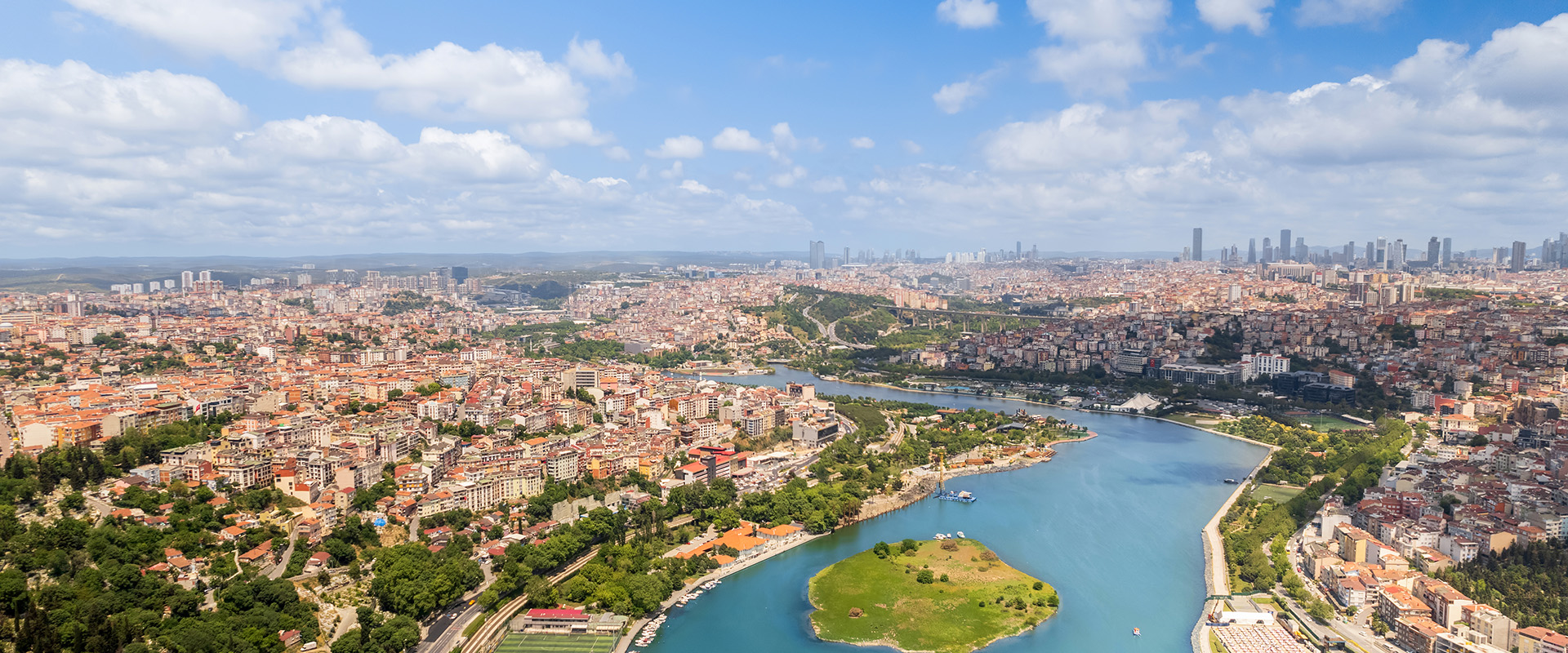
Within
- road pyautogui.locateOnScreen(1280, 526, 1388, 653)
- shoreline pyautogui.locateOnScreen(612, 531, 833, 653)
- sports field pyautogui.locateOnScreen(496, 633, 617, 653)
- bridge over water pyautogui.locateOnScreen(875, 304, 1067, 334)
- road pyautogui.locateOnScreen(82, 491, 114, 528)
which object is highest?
road pyautogui.locateOnScreen(82, 491, 114, 528)

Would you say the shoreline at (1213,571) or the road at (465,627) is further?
the shoreline at (1213,571)

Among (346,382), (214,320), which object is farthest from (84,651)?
(214,320)

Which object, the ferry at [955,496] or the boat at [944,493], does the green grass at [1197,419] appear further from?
the ferry at [955,496]

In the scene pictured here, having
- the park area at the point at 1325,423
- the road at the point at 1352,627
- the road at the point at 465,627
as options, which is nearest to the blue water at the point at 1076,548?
the road at the point at 1352,627

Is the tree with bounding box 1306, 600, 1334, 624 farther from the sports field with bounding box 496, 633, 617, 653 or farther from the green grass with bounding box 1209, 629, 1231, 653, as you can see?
the sports field with bounding box 496, 633, 617, 653

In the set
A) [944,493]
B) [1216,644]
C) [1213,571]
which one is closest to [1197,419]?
[944,493]

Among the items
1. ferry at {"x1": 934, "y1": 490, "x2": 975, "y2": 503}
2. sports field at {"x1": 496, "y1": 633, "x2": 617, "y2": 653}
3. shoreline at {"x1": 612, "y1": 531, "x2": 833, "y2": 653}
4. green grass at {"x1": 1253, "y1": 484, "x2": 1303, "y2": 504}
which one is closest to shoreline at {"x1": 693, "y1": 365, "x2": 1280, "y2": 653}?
green grass at {"x1": 1253, "y1": 484, "x2": 1303, "y2": 504}

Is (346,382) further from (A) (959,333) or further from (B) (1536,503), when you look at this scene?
(A) (959,333)
